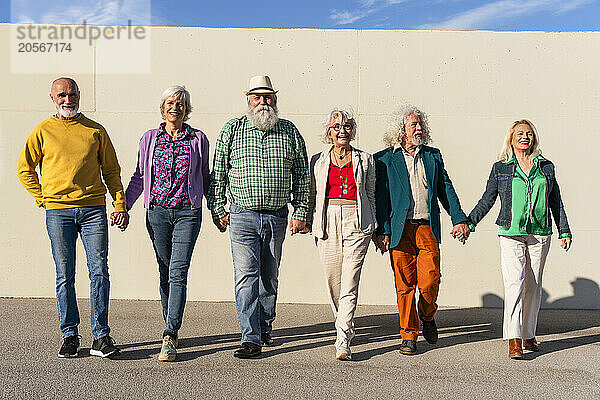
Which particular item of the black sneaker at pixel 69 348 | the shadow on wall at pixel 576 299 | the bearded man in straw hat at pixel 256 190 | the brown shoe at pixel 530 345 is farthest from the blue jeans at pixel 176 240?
the shadow on wall at pixel 576 299

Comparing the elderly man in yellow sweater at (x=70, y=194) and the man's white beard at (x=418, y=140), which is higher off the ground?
the man's white beard at (x=418, y=140)

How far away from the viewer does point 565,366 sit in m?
5.01

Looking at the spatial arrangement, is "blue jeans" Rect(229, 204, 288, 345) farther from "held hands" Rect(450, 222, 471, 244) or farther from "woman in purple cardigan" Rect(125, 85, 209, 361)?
"held hands" Rect(450, 222, 471, 244)

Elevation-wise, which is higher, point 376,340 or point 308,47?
point 308,47

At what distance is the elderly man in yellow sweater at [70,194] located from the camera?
4859mm

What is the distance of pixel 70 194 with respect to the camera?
191 inches

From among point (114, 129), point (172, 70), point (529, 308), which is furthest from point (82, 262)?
point (529, 308)

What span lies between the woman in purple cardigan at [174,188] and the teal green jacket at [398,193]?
56.8 inches

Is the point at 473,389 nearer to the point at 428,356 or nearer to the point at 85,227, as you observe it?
the point at 428,356

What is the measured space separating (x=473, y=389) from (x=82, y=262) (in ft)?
15.9

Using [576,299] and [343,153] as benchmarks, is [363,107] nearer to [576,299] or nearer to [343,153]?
[343,153]

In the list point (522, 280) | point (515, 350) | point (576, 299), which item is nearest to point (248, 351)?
point (515, 350)

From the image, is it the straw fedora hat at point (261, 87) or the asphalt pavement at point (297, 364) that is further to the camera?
the straw fedora hat at point (261, 87)

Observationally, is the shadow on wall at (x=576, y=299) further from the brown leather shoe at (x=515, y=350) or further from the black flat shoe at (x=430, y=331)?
the brown leather shoe at (x=515, y=350)
